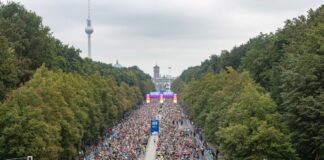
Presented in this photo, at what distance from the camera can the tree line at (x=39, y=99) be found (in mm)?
47719

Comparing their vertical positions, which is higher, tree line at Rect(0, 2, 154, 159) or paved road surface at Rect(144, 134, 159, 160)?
tree line at Rect(0, 2, 154, 159)

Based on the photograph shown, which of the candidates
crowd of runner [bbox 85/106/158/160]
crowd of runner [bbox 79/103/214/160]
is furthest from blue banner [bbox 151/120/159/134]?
crowd of runner [bbox 85/106/158/160]

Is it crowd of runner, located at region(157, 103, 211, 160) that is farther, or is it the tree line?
crowd of runner, located at region(157, 103, 211, 160)

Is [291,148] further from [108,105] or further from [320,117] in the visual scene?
[108,105]

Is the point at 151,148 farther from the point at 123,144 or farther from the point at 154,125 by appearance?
the point at 154,125

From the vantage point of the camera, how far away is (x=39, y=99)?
54.3 m

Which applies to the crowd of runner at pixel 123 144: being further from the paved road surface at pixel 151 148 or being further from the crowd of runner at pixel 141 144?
the paved road surface at pixel 151 148

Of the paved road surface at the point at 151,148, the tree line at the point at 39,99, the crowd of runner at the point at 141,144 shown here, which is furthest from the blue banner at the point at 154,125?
the tree line at the point at 39,99

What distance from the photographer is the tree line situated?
157 feet

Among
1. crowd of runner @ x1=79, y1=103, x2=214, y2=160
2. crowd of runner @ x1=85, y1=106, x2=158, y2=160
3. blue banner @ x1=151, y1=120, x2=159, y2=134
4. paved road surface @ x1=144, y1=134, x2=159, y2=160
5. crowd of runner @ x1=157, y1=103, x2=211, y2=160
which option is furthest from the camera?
blue banner @ x1=151, y1=120, x2=159, y2=134

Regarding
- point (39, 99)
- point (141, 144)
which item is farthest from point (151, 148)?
point (39, 99)

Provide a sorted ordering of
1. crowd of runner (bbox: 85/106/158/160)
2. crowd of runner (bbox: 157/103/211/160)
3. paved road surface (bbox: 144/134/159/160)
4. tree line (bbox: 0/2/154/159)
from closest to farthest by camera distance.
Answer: tree line (bbox: 0/2/154/159), crowd of runner (bbox: 157/103/211/160), crowd of runner (bbox: 85/106/158/160), paved road surface (bbox: 144/134/159/160)

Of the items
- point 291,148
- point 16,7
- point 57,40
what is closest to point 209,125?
point 291,148

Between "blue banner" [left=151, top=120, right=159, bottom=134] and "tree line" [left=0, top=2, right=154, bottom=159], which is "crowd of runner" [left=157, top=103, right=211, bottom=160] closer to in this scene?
"blue banner" [left=151, top=120, right=159, bottom=134]
